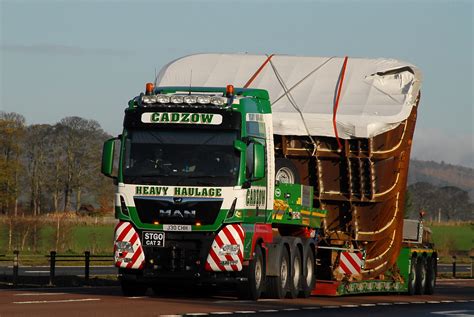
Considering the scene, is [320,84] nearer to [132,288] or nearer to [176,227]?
[176,227]

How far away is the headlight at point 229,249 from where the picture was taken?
2423cm

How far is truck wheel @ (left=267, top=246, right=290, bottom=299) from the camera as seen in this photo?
87.0ft

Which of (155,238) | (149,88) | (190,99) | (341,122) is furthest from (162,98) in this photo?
(341,122)

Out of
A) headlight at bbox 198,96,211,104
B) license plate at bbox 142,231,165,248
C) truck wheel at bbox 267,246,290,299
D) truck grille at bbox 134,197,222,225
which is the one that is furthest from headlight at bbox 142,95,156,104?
truck wheel at bbox 267,246,290,299

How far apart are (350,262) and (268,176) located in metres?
5.18

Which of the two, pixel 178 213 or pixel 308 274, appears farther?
pixel 308 274

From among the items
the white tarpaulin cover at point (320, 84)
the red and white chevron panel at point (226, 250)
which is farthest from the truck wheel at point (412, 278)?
the red and white chevron panel at point (226, 250)

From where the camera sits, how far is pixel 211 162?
24234 millimetres

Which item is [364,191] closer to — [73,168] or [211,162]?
[211,162]

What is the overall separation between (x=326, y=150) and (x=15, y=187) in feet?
257

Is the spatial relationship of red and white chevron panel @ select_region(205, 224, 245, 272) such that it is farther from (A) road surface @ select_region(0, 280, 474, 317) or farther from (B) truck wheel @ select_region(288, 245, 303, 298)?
(B) truck wheel @ select_region(288, 245, 303, 298)

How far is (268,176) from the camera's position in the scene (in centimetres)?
2589

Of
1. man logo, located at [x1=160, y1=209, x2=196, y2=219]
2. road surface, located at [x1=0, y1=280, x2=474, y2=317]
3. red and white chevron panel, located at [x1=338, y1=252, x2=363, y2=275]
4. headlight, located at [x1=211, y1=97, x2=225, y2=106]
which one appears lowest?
road surface, located at [x1=0, y1=280, x2=474, y2=317]

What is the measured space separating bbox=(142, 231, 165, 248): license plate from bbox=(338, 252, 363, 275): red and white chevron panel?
7087mm
